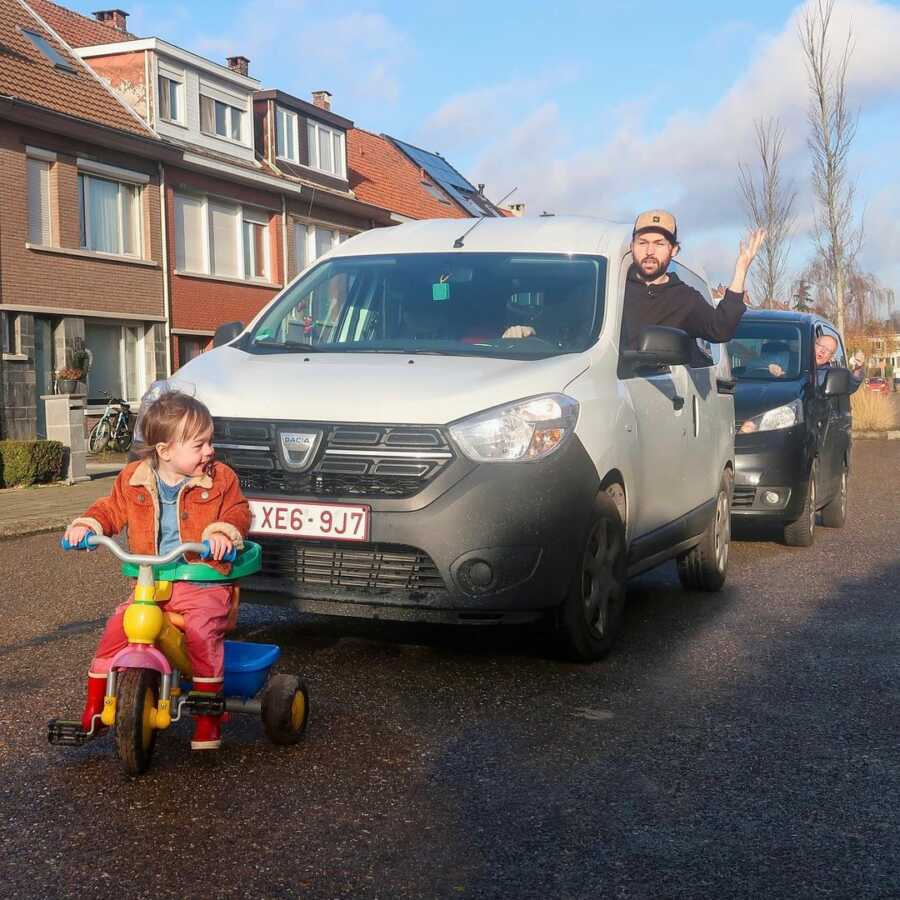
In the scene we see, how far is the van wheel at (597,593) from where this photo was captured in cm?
524

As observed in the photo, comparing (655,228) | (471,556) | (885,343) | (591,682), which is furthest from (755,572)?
(885,343)

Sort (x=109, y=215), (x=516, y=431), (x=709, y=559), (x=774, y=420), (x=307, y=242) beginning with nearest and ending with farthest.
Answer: (x=516, y=431), (x=709, y=559), (x=774, y=420), (x=109, y=215), (x=307, y=242)

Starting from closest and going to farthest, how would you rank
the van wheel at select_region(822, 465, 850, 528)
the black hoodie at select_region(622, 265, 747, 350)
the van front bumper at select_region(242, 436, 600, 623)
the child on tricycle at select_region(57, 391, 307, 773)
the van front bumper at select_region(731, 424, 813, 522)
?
the child on tricycle at select_region(57, 391, 307, 773)
the van front bumper at select_region(242, 436, 600, 623)
the black hoodie at select_region(622, 265, 747, 350)
the van front bumper at select_region(731, 424, 813, 522)
the van wheel at select_region(822, 465, 850, 528)

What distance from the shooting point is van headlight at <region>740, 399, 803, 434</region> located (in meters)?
9.61

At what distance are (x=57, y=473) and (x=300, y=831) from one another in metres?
14.8

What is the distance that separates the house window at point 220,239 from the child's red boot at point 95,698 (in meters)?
24.3

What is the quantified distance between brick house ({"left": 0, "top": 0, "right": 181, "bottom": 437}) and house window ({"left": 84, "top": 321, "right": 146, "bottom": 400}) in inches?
1.0

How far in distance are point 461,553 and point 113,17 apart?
3092 cm

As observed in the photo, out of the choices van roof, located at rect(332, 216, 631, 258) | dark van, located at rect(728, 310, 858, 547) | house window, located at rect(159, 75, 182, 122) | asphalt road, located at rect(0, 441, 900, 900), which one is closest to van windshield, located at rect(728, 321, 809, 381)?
dark van, located at rect(728, 310, 858, 547)

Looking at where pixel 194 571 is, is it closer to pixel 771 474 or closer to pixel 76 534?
pixel 76 534

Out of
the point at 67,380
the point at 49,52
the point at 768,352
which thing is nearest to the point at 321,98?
the point at 49,52

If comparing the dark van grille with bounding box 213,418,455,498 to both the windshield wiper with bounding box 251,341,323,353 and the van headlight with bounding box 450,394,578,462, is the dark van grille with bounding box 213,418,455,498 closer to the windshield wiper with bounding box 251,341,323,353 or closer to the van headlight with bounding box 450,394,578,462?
the van headlight with bounding box 450,394,578,462

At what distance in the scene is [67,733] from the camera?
3881 mm

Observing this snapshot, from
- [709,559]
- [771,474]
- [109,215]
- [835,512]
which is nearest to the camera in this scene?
[709,559]
